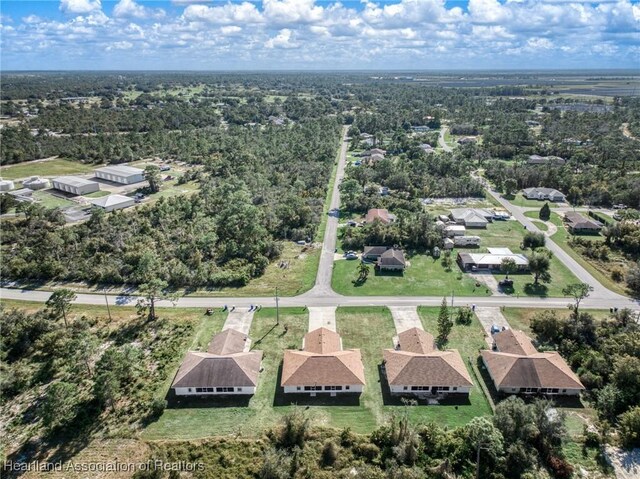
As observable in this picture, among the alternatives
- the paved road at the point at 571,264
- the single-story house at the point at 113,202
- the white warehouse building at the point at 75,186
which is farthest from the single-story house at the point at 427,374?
the white warehouse building at the point at 75,186

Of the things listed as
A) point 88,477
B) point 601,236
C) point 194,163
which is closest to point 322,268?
point 88,477

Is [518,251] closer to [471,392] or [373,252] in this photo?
[373,252]

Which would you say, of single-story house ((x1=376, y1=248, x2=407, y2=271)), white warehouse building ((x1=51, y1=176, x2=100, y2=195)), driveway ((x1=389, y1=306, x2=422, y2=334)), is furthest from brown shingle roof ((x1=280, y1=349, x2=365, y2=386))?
white warehouse building ((x1=51, y1=176, x2=100, y2=195))

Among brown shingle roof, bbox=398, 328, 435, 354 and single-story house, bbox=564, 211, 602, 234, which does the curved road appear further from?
single-story house, bbox=564, 211, 602, 234

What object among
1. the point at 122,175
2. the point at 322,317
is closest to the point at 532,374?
the point at 322,317

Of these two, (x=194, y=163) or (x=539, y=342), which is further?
(x=194, y=163)

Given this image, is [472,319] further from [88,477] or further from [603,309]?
[88,477]
